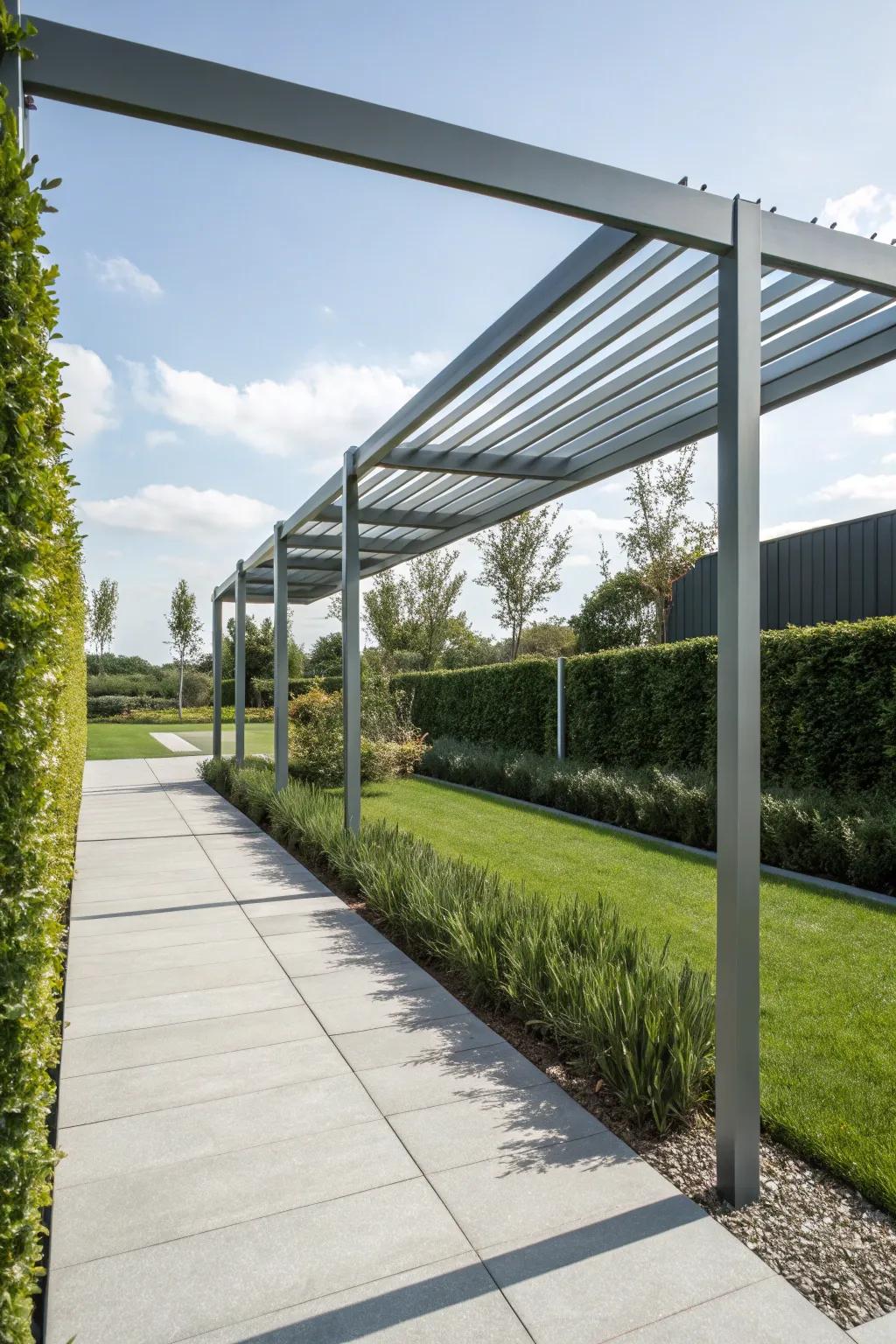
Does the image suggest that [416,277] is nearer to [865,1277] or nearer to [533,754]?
[865,1277]

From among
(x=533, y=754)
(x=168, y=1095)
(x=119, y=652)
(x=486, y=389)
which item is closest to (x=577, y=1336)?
(x=168, y=1095)

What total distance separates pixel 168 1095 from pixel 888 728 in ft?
19.0

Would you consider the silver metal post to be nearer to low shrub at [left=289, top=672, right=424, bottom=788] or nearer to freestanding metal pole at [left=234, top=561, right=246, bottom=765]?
low shrub at [left=289, top=672, right=424, bottom=788]

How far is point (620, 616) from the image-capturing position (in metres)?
20.6

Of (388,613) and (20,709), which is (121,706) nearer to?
(388,613)

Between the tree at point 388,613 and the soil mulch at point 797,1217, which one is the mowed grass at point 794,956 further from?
the tree at point 388,613

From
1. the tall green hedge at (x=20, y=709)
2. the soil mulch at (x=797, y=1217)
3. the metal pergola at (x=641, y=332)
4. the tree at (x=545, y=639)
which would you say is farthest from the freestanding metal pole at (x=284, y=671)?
the tree at (x=545, y=639)

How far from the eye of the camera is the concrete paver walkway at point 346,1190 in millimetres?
1985

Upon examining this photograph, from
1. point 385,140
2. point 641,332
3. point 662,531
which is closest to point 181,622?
point 662,531

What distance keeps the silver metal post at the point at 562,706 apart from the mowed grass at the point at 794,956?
2411 millimetres

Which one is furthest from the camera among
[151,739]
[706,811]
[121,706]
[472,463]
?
[121,706]

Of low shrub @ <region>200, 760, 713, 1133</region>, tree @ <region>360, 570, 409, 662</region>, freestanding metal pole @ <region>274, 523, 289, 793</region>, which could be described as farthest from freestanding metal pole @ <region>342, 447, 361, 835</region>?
tree @ <region>360, 570, 409, 662</region>

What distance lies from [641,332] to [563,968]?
2976mm

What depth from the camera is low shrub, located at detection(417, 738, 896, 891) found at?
5.91 meters
